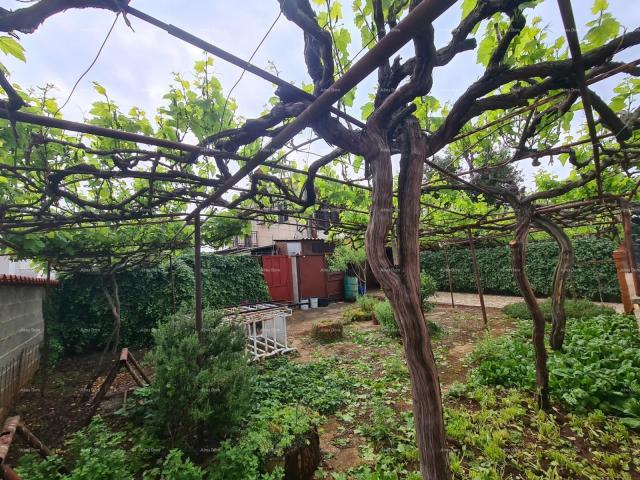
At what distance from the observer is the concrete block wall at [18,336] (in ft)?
13.5

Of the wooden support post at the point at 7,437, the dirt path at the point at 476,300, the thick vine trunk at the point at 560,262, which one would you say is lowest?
the dirt path at the point at 476,300

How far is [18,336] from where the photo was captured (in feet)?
15.5

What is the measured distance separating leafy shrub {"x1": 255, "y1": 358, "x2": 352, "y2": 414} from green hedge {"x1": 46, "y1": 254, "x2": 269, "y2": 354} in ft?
9.43

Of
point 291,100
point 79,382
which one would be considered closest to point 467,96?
point 291,100

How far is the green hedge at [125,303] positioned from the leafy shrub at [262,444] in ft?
13.4

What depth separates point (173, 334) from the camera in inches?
149

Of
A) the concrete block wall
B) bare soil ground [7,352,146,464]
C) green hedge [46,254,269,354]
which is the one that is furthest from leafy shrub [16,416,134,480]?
green hedge [46,254,269,354]

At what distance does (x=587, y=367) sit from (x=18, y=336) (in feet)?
28.5

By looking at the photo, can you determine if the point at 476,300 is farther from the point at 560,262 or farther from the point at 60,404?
the point at 60,404

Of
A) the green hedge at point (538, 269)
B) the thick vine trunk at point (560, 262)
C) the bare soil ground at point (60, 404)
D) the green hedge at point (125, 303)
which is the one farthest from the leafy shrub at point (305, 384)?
the green hedge at point (538, 269)

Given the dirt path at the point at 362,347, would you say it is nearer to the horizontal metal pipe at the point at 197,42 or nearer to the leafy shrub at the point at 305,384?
the leafy shrub at the point at 305,384

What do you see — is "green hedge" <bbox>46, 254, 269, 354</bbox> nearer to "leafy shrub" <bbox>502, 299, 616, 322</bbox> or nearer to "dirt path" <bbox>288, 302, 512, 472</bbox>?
"dirt path" <bbox>288, 302, 512, 472</bbox>

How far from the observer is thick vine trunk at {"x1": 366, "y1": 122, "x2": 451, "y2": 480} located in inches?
48.3

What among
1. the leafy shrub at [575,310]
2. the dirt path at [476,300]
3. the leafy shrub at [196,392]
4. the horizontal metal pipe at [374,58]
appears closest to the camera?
the horizontal metal pipe at [374,58]
